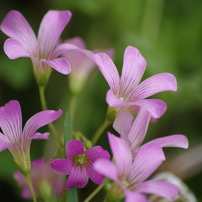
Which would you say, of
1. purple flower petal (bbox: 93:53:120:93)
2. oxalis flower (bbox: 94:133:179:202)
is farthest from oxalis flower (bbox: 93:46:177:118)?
oxalis flower (bbox: 94:133:179:202)

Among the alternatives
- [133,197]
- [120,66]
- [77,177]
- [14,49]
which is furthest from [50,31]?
[120,66]

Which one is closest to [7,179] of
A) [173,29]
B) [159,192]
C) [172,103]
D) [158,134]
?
[158,134]

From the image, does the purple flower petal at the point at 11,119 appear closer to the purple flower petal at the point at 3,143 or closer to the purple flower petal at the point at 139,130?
the purple flower petal at the point at 3,143

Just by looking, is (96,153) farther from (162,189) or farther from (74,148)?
(162,189)

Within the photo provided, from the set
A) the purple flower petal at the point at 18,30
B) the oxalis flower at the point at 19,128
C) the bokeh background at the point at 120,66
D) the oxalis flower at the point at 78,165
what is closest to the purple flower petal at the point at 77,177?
the oxalis flower at the point at 78,165

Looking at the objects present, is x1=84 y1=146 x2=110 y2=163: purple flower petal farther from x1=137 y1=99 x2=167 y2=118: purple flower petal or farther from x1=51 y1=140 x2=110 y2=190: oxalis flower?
x1=137 y1=99 x2=167 y2=118: purple flower petal

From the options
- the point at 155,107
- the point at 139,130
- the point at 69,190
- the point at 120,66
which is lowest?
the point at 120,66
